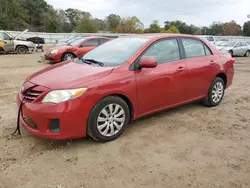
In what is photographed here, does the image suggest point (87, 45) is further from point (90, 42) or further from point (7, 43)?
point (7, 43)

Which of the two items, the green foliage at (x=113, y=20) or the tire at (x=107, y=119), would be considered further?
the green foliage at (x=113, y=20)

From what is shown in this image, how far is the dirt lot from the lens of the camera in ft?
8.89

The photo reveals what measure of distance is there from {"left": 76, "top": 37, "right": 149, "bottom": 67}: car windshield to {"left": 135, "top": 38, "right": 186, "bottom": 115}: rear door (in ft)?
0.74

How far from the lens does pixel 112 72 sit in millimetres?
3541

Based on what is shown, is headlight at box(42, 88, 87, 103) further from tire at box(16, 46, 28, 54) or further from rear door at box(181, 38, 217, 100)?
tire at box(16, 46, 28, 54)

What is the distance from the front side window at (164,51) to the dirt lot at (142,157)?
111 cm

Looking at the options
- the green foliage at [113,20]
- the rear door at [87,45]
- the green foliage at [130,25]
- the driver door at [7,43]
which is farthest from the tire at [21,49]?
the green foliage at [113,20]

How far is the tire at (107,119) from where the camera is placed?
3342mm

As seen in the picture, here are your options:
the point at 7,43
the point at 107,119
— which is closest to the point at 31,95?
the point at 107,119

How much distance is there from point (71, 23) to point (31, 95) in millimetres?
79796

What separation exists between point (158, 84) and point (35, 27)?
223ft

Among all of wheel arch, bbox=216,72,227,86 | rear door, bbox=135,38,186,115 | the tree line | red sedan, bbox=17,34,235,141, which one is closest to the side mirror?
red sedan, bbox=17,34,235,141

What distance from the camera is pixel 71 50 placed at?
457 inches

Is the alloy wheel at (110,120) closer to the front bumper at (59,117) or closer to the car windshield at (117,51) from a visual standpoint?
the front bumper at (59,117)
